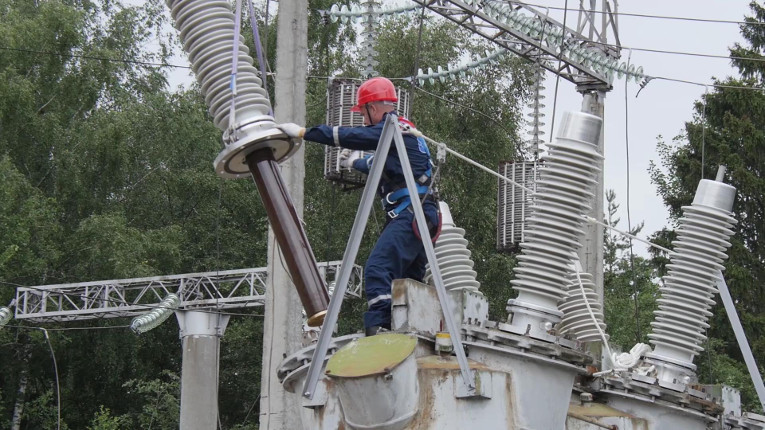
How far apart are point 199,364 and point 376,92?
19.4 metres

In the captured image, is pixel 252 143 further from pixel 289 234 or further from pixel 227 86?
pixel 289 234

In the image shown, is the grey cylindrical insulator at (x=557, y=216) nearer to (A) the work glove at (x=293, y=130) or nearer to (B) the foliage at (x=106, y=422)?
(A) the work glove at (x=293, y=130)

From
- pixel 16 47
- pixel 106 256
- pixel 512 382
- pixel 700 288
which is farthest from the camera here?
pixel 16 47

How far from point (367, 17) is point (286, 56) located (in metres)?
4.14

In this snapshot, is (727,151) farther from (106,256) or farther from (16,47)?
(16,47)

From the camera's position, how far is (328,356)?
863 cm

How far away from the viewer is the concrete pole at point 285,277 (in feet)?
59.4

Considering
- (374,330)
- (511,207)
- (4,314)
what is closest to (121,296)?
(4,314)

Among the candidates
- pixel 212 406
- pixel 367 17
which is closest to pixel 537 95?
pixel 367 17

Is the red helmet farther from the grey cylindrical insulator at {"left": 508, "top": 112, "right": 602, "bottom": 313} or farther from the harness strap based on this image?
the grey cylindrical insulator at {"left": 508, "top": 112, "right": 602, "bottom": 313}

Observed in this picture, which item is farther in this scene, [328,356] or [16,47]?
[16,47]

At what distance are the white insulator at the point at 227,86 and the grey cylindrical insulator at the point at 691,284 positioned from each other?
296 cm

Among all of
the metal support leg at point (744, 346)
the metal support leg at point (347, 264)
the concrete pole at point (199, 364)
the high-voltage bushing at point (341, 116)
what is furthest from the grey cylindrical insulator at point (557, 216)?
the concrete pole at point (199, 364)

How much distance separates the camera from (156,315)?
28547 millimetres
